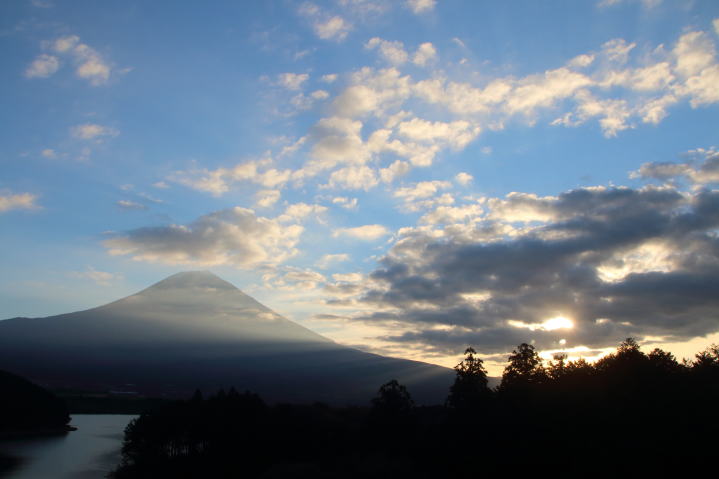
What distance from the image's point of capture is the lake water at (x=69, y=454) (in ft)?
201

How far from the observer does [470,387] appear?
49.9 m

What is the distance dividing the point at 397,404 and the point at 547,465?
65.5 feet

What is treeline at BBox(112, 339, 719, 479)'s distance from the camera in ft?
→ 89.0

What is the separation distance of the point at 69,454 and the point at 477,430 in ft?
235

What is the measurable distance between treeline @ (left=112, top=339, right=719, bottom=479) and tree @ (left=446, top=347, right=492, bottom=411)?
15 centimetres

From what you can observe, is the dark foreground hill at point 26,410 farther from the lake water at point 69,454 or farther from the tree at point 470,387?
the tree at point 470,387

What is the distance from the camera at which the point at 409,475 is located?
34.9 m

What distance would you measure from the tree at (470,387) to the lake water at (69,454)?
4332 cm

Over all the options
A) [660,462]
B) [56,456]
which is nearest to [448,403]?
[660,462]

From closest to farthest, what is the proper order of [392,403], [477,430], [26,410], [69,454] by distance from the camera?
[477,430], [392,403], [69,454], [26,410]

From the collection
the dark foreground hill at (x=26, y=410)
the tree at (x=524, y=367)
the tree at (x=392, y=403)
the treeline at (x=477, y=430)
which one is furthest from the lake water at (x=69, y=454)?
the tree at (x=524, y=367)

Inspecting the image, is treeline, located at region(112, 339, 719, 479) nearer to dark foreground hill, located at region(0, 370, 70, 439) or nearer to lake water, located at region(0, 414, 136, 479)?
lake water, located at region(0, 414, 136, 479)

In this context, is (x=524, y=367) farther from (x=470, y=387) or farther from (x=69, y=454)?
(x=69, y=454)

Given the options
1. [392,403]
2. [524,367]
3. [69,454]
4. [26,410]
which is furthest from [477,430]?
[26,410]
